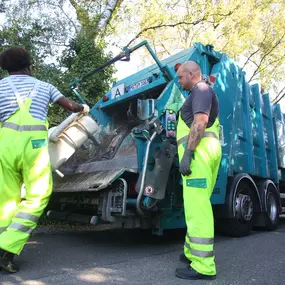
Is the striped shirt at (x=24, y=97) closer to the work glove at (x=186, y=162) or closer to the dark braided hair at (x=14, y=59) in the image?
the dark braided hair at (x=14, y=59)

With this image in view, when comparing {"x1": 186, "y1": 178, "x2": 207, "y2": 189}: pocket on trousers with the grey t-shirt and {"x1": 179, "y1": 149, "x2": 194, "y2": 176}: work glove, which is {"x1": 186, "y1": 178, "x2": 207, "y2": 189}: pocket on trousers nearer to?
{"x1": 179, "y1": 149, "x2": 194, "y2": 176}: work glove

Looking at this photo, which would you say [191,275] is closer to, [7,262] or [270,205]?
[7,262]

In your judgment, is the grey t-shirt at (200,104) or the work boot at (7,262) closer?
the work boot at (7,262)

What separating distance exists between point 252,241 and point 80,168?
7.85ft

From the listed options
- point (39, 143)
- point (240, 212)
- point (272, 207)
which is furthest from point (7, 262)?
point (272, 207)

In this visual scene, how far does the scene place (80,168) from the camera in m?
4.69

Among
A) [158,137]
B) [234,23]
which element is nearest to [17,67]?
[158,137]

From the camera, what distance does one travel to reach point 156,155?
11.9 feet

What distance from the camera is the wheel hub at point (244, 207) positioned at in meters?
4.74

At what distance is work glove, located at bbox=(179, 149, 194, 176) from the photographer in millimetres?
2777

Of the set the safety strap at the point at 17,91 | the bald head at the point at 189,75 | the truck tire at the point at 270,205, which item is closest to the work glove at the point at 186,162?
the bald head at the point at 189,75

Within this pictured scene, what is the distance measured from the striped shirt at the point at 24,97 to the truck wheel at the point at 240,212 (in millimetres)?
2698

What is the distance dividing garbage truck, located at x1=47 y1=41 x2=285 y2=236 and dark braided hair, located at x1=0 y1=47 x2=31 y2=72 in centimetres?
75

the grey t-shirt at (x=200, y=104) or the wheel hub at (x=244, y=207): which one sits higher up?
the grey t-shirt at (x=200, y=104)
